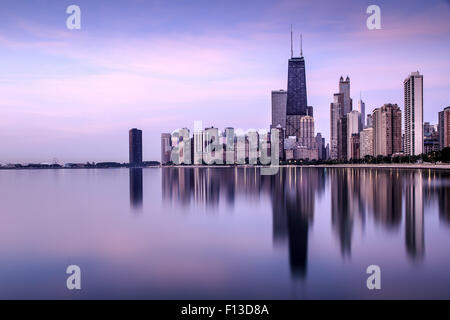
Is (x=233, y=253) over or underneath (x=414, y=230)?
underneath

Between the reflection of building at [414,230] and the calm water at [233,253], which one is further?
the reflection of building at [414,230]

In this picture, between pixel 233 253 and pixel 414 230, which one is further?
pixel 414 230

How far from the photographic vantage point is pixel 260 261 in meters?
14.2

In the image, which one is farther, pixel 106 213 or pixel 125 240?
pixel 106 213

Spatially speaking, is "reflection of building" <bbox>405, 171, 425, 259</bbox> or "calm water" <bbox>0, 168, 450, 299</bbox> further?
"reflection of building" <bbox>405, 171, 425, 259</bbox>

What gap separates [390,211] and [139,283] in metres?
21.7

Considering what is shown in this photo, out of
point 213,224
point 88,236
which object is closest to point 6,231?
point 88,236

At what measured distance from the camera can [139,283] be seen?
1191 cm
